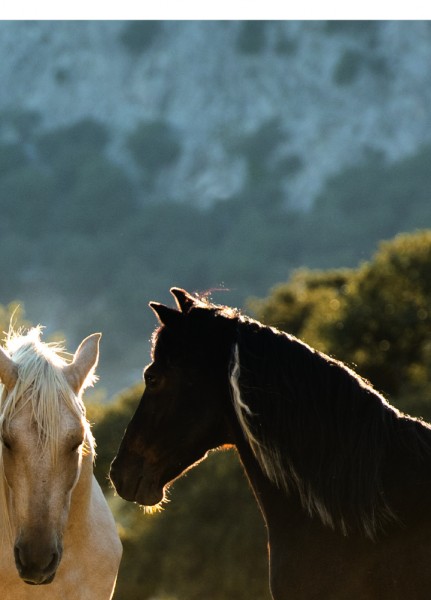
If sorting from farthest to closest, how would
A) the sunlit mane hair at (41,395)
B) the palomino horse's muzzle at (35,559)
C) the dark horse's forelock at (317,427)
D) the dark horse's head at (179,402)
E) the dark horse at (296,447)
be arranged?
the dark horse's head at (179,402), the sunlit mane hair at (41,395), the palomino horse's muzzle at (35,559), the dark horse's forelock at (317,427), the dark horse at (296,447)

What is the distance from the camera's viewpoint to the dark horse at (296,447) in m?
5.72

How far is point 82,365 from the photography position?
6848mm

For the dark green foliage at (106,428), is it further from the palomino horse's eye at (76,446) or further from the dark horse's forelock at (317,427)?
the dark horse's forelock at (317,427)

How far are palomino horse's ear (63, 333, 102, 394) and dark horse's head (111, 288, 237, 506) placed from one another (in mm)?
439

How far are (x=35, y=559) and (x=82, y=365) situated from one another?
1.35 m

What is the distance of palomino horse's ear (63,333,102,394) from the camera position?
677cm

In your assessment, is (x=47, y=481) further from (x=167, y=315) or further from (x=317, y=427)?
(x=317, y=427)

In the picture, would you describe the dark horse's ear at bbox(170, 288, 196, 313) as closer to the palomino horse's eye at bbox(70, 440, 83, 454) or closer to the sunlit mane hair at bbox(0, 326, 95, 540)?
the sunlit mane hair at bbox(0, 326, 95, 540)

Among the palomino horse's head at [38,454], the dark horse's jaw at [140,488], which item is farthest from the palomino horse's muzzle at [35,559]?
the dark horse's jaw at [140,488]

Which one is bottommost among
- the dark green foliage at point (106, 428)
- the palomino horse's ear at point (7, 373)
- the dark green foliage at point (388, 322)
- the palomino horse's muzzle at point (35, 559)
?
the palomino horse's muzzle at point (35, 559)

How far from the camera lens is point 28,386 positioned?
6461 millimetres

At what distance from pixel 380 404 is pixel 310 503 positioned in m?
0.68

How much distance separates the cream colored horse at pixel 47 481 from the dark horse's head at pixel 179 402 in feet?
1.24

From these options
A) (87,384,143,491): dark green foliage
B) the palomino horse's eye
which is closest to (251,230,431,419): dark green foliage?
(87,384,143,491): dark green foliage
